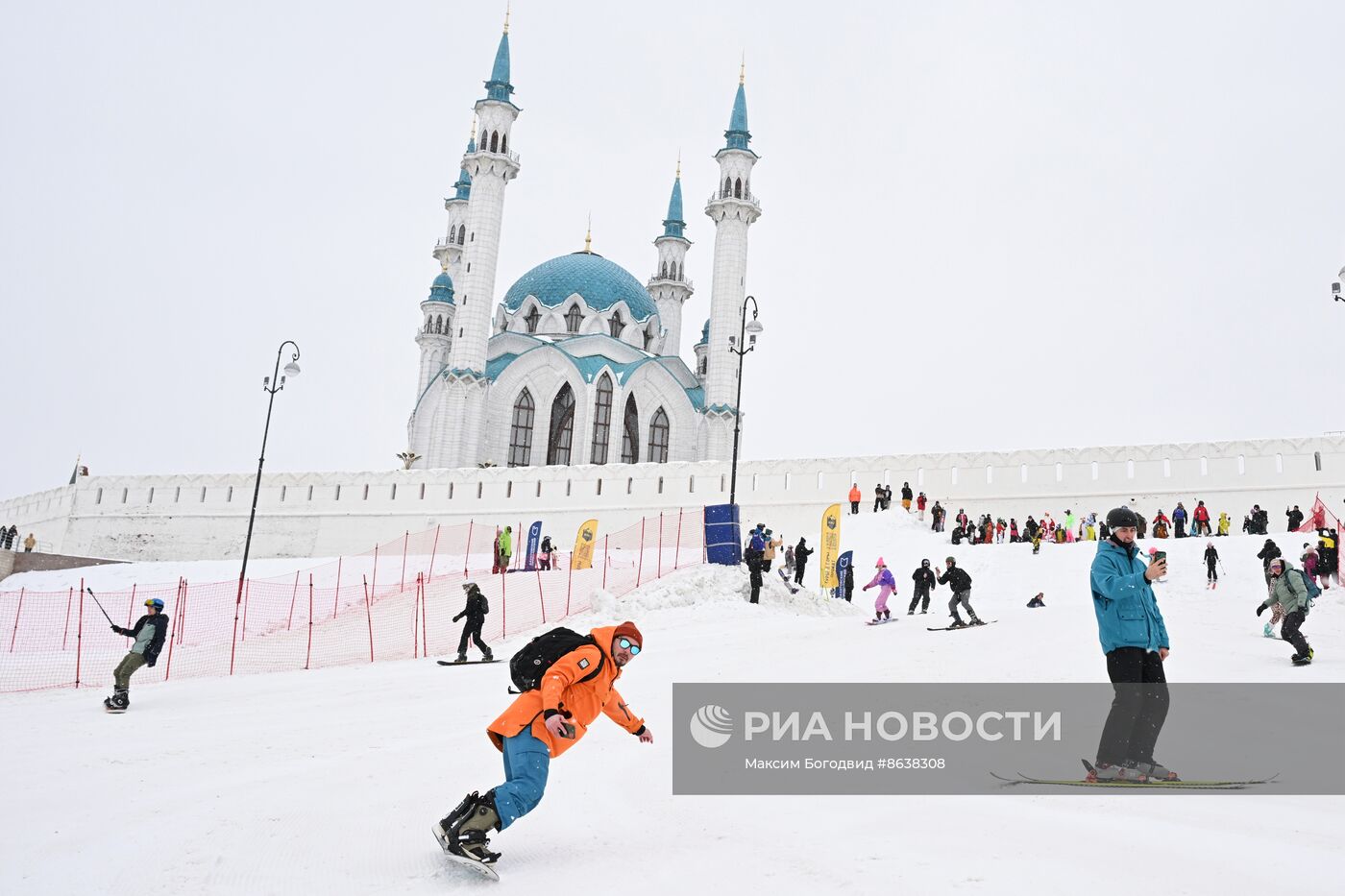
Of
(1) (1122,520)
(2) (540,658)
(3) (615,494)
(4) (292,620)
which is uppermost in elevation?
(3) (615,494)

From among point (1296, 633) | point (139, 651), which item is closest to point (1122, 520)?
point (1296, 633)

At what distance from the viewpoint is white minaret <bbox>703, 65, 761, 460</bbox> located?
45156 mm

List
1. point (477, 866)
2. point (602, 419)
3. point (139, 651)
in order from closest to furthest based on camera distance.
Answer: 1. point (477, 866)
2. point (139, 651)
3. point (602, 419)

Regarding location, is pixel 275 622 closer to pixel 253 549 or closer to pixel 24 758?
pixel 24 758

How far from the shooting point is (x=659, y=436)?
49281 millimetres

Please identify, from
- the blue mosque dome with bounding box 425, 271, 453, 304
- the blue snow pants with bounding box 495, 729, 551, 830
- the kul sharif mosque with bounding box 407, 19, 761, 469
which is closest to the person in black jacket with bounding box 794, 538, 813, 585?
the blue snow pants with bounding box 495, 729, 551, 830

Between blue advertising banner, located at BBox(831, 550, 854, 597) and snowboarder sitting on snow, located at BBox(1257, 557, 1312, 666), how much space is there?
10.3 m

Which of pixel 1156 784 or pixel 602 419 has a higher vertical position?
pixel 602 419

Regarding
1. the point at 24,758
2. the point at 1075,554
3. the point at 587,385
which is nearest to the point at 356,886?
the point at 24,758

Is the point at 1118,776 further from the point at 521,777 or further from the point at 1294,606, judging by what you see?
the point at 1294,606

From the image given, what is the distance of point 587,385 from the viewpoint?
47.0 metres

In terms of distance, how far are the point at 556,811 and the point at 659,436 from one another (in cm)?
4404

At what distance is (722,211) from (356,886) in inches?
1741

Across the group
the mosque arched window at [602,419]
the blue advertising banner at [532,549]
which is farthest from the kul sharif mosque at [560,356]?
the blue advertising banner at [532,549]
